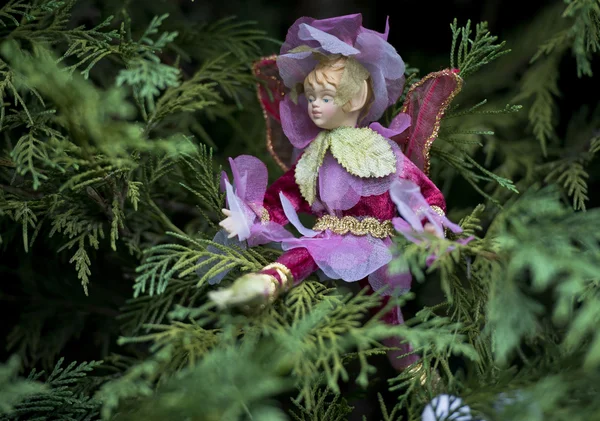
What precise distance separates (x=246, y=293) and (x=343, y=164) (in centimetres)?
22

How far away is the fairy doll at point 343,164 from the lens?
0.73m

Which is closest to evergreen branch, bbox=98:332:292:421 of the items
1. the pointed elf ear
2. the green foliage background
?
the green foliage background

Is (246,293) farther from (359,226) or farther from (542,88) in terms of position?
(542,88)

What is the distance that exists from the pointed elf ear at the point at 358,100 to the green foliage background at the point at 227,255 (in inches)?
4.6

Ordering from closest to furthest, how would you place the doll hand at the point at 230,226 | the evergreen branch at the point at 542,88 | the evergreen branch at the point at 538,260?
Answer: the evergreen branch at the point at 538,260, the doll hand at the point at 230,226, the evergreen branch at the point at 542,88

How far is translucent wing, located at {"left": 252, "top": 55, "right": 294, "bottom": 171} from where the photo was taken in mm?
870

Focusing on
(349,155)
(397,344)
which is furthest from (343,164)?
(397,344)

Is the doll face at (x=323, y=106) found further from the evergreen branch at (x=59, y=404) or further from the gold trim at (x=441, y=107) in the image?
the evergreen branch at (x=59, y=404)

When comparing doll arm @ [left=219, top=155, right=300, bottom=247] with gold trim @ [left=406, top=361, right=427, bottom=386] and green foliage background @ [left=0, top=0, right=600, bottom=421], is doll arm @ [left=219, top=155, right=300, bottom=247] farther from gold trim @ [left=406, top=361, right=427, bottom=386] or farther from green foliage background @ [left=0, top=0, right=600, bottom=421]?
gold trim @ [left=406, top=361, right=427, bottom=386]

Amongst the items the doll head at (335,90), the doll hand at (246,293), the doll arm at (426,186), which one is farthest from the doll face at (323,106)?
the doll hand at (246,293)

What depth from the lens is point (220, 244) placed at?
726mm

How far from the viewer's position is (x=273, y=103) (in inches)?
34.6

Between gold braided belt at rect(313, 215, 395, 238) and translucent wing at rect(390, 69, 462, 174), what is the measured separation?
0.09 meters

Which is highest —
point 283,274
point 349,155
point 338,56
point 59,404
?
point 338,56
